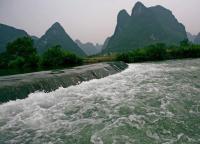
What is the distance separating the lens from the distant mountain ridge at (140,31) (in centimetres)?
13900

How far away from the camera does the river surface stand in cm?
700

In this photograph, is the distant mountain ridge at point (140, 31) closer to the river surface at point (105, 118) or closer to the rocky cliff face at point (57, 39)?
the rocky cliff face at point (57, 39)

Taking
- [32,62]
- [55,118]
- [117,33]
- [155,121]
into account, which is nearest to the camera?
[155,121]

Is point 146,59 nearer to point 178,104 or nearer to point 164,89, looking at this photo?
point 164,89

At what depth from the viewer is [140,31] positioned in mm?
146750

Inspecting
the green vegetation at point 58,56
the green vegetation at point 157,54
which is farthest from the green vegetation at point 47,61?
the green vegetation at point 157,54

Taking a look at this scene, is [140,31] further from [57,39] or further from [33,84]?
[33,84]

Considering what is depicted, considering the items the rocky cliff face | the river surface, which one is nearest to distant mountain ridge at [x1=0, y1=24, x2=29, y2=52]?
the rocky cliff face

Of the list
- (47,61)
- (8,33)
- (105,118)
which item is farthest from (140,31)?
(105,118)

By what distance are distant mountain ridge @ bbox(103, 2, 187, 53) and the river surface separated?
11625 cm

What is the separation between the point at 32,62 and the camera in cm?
4578

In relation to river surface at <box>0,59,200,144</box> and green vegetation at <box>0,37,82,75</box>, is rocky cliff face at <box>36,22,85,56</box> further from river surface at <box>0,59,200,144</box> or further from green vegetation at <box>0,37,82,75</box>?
river surface at <box>0,59,200,144</box>

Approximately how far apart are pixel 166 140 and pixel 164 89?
293 inches

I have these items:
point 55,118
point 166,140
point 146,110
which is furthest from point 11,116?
point 166,140
